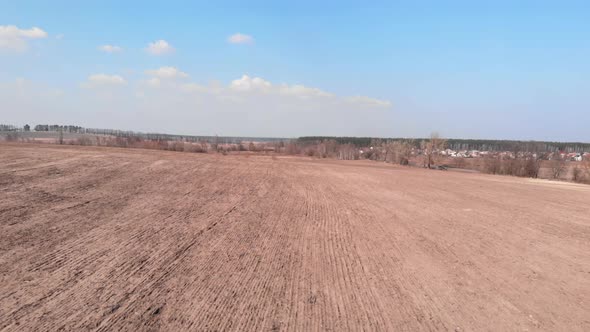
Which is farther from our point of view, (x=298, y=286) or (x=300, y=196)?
(x=300, y=196)

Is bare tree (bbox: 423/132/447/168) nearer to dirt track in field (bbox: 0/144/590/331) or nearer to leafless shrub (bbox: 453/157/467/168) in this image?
leafless shrub (bbox: 453/157/467/168)

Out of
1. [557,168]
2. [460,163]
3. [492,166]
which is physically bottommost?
[460,163]

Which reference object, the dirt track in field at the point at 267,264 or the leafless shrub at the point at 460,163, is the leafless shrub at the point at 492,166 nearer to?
the leafless shrub at the point at 460,163

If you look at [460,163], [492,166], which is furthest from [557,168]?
[460,163]

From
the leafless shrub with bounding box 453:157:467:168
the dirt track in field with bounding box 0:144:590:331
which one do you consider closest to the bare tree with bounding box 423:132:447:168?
the leafless shrub with bounding box 453:157:467:168

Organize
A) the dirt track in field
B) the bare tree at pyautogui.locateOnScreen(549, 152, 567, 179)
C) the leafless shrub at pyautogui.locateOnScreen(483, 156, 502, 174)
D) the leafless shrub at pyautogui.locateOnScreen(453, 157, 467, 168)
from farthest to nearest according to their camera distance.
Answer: the leafless shrub at pyautogui.locateOnScreen(453, 157, 467, 168)
the leafless shrub at pyautogui.locateOnScreen(483, 156, 502, 174)
the bare tree at pyautogui.locateOnScreen(549, 152, 567, 179)
the dirt track in field

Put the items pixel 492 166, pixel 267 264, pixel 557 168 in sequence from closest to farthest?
pixel 267 264
pixel 557 168
pixel 492 166

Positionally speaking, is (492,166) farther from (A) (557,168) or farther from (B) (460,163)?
(B) (460,163)

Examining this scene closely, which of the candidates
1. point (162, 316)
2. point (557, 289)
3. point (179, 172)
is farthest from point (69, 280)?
point (179, 172)

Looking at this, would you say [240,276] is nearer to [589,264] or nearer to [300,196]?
[589,264]
